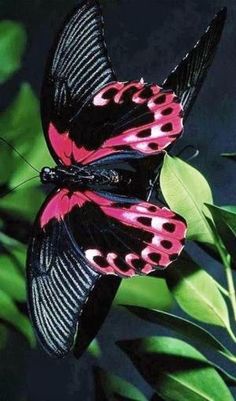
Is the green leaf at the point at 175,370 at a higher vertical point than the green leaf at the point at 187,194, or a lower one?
lower

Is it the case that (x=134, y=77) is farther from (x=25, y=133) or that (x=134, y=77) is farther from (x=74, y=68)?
(x=25, y=133)

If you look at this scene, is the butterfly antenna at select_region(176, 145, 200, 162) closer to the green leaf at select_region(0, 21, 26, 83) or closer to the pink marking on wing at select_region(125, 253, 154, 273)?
the pink marking on wing at select_region(125, 253, 154, 273)

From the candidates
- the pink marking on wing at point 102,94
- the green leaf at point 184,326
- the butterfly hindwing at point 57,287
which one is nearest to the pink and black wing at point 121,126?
the pink marking on wing at point 102,94

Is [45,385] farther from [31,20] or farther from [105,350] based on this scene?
[31,20]

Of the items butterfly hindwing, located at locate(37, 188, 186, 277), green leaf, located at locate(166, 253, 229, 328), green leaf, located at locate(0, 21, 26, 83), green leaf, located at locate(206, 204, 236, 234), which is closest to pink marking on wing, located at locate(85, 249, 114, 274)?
butterfly hindwing, located at locate(37, 188, 186, 277)

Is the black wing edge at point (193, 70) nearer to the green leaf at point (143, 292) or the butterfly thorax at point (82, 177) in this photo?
the butterfly thorax at point (82, 177)

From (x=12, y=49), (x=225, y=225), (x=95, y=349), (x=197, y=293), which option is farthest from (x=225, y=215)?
(x=12, y=49)

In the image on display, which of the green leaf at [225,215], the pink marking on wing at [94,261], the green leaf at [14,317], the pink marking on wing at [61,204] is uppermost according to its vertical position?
the pink marking on wing at [61,204]
